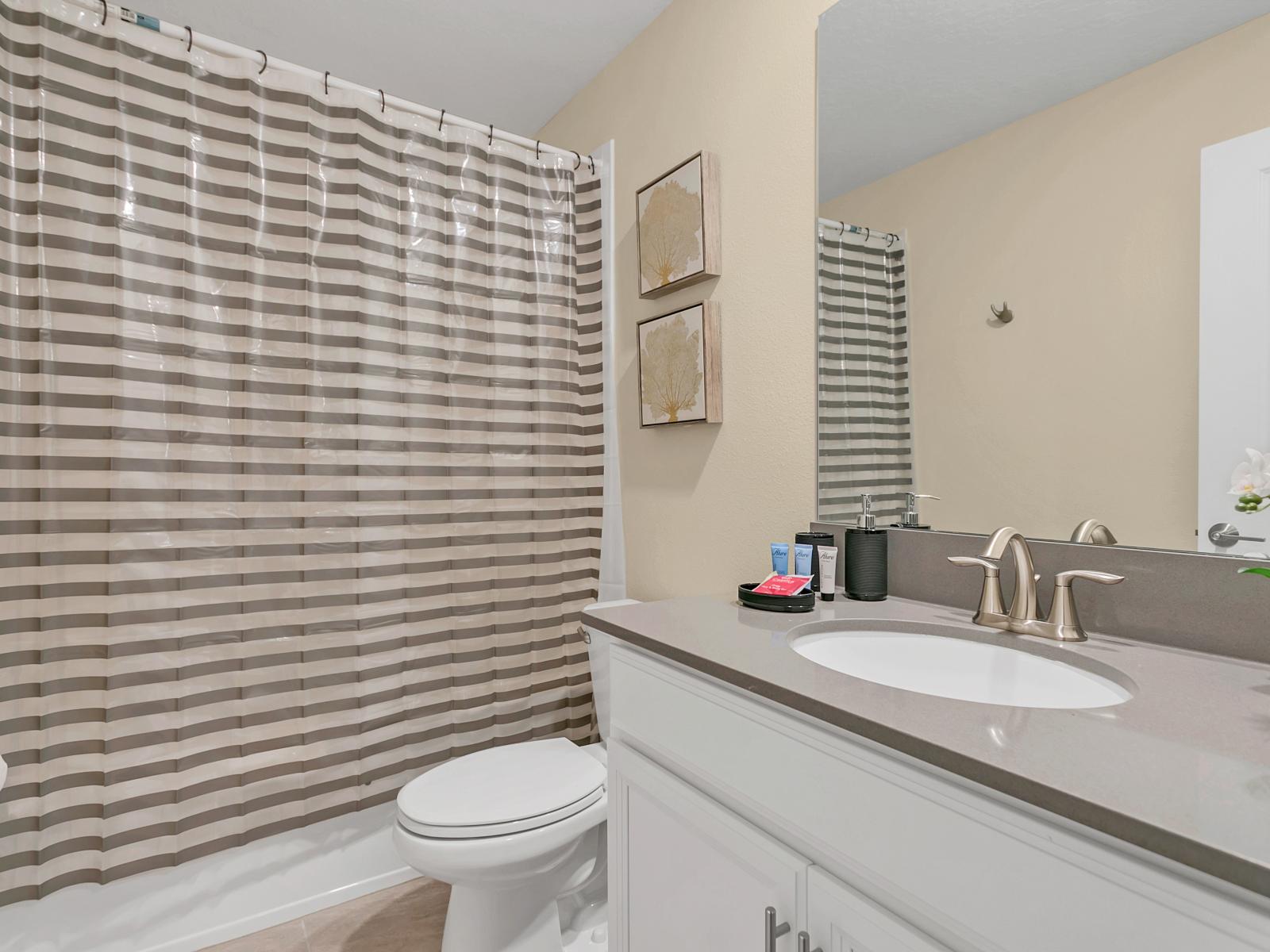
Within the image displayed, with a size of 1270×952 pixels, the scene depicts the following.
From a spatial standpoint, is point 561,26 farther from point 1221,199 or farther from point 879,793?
point 879,793

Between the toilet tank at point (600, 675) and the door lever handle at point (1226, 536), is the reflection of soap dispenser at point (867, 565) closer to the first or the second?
the door lever handle at point (1226, 536)

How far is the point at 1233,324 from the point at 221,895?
2.30 meters

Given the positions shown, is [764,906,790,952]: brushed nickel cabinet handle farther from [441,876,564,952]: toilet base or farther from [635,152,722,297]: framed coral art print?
[635,152,722,297]: framed coral art print

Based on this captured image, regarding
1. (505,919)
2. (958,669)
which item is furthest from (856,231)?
(505,919)

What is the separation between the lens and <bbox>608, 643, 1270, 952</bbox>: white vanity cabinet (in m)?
0.51

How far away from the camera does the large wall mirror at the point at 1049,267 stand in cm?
88

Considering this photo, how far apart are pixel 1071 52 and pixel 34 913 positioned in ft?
8.48

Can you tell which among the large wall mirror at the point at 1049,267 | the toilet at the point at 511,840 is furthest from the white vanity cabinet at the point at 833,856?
the large wall mirror at the point at 1049,267

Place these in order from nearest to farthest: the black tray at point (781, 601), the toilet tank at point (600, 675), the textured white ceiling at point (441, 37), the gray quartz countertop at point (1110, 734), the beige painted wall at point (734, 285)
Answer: the gray quartz countertop at point (1110, 734)
the black tray at point (781, 601)
the beige painted wall at point (734, 285)
the textured white ceiling at point (441, 37)
the toilet tank at point (600, 675)

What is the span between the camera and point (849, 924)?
0.71 metres

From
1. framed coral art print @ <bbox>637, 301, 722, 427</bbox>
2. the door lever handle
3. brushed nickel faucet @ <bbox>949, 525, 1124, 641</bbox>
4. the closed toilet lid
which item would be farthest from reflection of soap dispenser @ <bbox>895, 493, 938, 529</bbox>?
the closed toilet lid

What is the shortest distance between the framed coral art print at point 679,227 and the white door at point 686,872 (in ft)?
3.91

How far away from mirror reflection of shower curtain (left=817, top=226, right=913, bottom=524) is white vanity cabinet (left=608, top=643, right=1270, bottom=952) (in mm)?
607

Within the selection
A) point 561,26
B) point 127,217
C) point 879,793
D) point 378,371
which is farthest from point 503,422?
point 879,793
